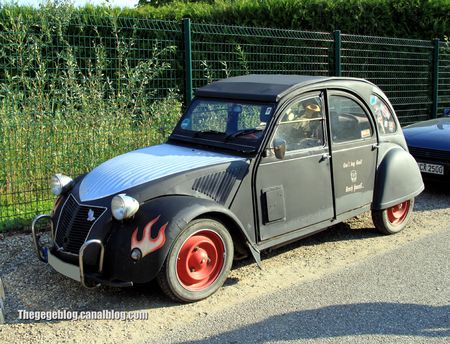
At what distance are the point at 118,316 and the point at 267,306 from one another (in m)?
1.13

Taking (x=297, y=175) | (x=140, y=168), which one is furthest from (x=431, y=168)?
(x=140, y=168)

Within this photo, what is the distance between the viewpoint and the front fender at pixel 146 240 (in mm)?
3871

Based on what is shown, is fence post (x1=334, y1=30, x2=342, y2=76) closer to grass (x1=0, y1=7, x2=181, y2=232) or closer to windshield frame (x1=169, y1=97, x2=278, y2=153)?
grass (x1=0, y1=7, x2=181, y2=232)

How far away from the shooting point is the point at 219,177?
4406 mm

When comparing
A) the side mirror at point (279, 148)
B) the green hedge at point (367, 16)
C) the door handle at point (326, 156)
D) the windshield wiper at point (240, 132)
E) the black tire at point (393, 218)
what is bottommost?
the black tire at point (393, 218)

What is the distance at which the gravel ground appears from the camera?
3.72 metres

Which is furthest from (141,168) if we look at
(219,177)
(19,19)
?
(19,19)

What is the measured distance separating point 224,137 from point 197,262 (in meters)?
1.30

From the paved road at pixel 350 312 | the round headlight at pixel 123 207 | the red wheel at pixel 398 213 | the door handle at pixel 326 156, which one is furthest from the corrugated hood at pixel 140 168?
the red wheel at pixel 398 213

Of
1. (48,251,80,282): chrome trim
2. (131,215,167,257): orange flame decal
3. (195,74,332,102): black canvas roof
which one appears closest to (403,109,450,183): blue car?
(195,74,332,102): black canvas roof

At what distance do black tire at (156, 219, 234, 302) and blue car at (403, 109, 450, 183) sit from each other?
14.2 feet

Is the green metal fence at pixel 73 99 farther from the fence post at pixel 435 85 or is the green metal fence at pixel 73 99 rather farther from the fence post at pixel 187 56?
the fence post at pixel 435 85

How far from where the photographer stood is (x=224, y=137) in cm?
494

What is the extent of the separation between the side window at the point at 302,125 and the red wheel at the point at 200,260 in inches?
45.5
